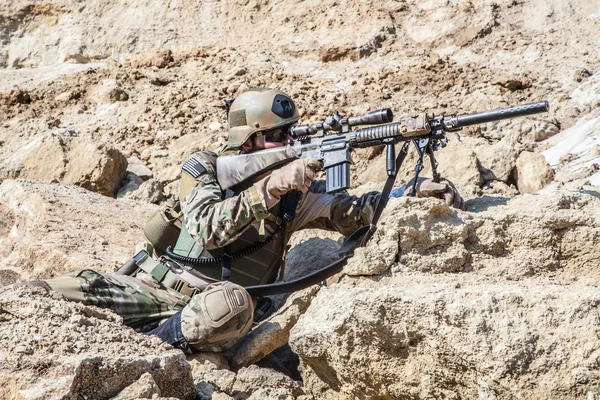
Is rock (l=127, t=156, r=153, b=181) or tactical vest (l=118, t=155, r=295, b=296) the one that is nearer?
tactical vest (l=118, t=155, r=295, b=296)

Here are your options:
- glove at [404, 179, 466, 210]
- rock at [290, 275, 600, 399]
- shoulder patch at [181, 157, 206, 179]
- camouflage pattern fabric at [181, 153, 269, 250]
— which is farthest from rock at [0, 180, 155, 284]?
rock at [290, 275, 600, 399]

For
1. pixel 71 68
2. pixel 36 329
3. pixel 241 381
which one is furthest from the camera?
pixel 71 68

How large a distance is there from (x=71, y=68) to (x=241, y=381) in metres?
10.6

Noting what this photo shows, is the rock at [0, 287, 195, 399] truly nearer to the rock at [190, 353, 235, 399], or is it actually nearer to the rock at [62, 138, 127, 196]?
the rock at [190, 353, 235, 399]

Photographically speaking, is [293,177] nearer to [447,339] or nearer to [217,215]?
[217,215]

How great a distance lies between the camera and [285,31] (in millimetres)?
12305

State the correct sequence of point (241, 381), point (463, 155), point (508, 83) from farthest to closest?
point (508, 83)
point (463, 155)
point (241, 381)

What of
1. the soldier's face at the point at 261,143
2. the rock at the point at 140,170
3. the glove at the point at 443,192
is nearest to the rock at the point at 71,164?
the rock at the point at 140,170

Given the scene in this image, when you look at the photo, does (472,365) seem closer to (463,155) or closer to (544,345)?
(544,345)

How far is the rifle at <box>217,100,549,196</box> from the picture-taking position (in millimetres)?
4039

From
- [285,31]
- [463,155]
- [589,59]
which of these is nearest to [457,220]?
[463,155]

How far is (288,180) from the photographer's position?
404cm

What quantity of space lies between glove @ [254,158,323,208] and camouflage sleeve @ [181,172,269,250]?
0.06 metres

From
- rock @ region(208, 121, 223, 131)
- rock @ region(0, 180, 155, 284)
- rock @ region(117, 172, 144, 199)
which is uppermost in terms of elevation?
rock @ region(0, 180, 155, 284)
